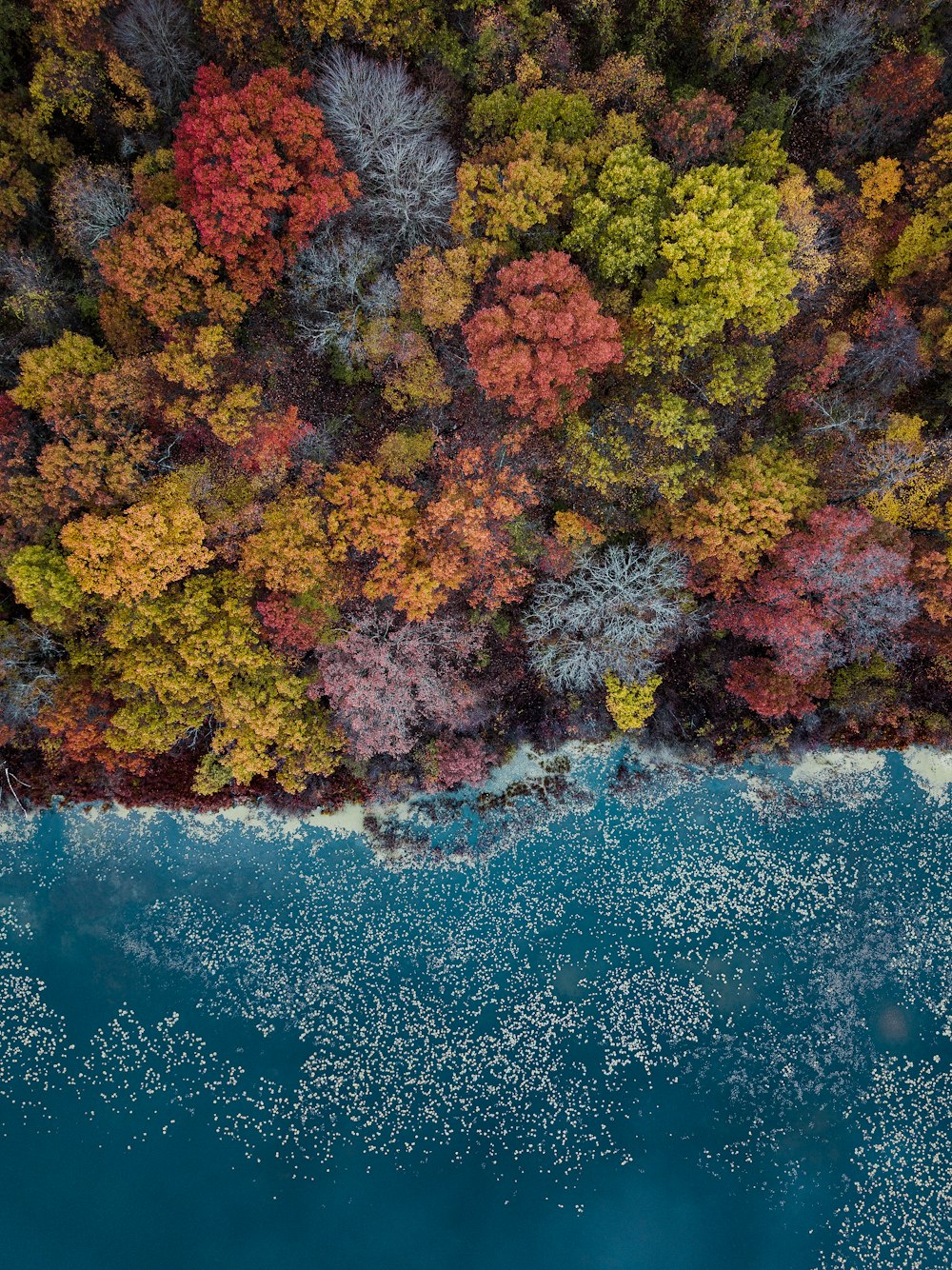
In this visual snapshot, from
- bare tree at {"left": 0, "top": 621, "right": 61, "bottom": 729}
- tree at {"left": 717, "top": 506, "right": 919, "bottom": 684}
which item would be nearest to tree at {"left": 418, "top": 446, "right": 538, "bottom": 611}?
tree at {"left": 717, "top": 506, "right": 919, "bottom": 684}

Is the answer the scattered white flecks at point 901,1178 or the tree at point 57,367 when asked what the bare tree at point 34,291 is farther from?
the scattered white flecks at point 901,1178

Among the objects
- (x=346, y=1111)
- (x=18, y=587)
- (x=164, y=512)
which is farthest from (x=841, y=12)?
(x=346, y=1111)

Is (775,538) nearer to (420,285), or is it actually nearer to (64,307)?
(420,285)

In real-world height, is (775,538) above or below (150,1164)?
above

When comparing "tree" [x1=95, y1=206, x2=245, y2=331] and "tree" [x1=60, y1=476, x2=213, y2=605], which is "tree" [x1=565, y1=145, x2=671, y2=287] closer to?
"tree" [x1=95, y1=206, x2=245, y2=331]

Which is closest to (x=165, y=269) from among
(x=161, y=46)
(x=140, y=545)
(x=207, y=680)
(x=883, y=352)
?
(x=161, y=46)

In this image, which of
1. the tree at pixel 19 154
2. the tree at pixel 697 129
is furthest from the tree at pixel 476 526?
the tree at pixel 19 154

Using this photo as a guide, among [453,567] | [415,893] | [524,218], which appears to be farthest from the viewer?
[415,893]

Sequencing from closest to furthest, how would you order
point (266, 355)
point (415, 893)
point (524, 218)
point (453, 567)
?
point (524, 218)
point (453, 567)
point (266, 355)
point (415, 893)
